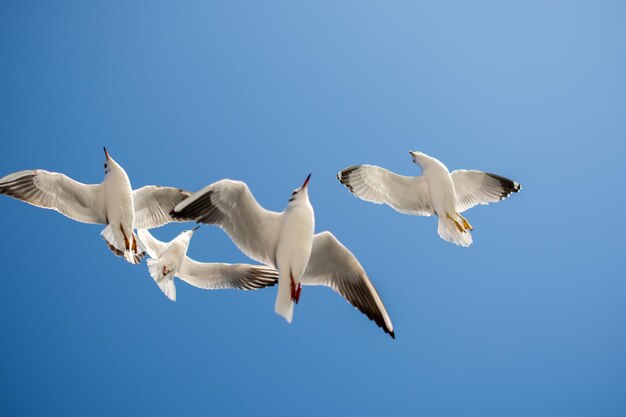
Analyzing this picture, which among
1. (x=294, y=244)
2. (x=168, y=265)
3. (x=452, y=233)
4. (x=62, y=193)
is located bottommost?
(x=294, y=244)

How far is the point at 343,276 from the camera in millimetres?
4953

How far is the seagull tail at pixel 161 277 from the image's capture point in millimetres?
5957

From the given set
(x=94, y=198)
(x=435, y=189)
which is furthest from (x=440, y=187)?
(x=94, y=198)

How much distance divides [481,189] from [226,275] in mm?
2686

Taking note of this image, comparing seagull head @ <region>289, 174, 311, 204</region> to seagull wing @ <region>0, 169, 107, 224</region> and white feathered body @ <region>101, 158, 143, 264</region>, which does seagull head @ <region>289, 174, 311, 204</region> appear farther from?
seagull wing @ <region>0, 169, 107, 224</region>

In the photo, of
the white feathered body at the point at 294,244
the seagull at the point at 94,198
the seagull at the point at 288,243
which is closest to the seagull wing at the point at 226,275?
the seagull at the point at 94,198

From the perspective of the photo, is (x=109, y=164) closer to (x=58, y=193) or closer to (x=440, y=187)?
(x=58, y=193)

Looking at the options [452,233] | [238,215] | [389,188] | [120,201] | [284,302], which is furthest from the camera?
[389,188]

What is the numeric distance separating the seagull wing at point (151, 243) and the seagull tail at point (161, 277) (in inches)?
23.6

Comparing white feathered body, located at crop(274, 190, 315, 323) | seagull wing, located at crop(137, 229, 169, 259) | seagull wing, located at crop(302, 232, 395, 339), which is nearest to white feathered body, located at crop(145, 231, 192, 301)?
seagull wing, located at crop(137, 229, 169, 259)

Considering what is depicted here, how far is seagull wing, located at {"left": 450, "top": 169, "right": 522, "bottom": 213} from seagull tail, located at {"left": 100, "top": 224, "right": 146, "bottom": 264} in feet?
10.2

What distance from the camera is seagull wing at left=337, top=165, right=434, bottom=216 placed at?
244 inches

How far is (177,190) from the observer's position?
611cm

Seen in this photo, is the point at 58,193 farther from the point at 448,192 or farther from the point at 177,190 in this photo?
the point at 448,192
